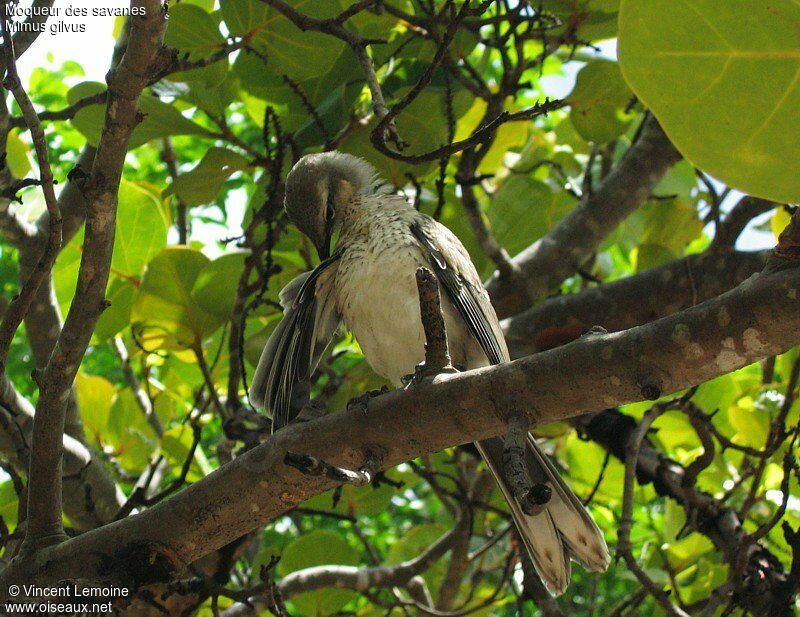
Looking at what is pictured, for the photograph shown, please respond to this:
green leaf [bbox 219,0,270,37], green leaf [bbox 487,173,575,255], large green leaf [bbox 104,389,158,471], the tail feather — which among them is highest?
green leaf [bbox 219,0,270,37]

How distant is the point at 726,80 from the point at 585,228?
227 cm

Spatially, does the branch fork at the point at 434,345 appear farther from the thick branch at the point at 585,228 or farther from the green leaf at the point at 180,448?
the thick branch at the point at 585,228

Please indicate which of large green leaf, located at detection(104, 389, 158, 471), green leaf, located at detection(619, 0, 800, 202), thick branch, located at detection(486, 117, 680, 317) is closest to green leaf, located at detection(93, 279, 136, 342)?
large green leaf, located at detection(104, 389, 158, 471)

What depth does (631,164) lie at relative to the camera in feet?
11.8

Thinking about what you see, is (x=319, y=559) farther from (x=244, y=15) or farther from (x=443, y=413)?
(x=244, y=15)

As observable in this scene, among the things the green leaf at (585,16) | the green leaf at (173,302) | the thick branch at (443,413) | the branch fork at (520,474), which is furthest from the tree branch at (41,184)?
the green leaf at (585,16)

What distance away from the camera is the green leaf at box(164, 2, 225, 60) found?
2.46 metres

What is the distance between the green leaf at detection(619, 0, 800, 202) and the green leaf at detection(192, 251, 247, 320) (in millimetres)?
1824

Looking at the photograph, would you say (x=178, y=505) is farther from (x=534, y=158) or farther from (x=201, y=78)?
(x=534, y=158)

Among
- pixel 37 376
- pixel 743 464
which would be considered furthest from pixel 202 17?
pixel 743 464

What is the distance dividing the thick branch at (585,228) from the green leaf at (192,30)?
1.50m

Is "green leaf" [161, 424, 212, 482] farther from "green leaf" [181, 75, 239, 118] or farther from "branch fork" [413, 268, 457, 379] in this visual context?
"branch fork" [413, 268, 457, 379]

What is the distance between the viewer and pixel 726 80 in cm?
123

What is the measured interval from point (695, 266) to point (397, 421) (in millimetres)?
1943
